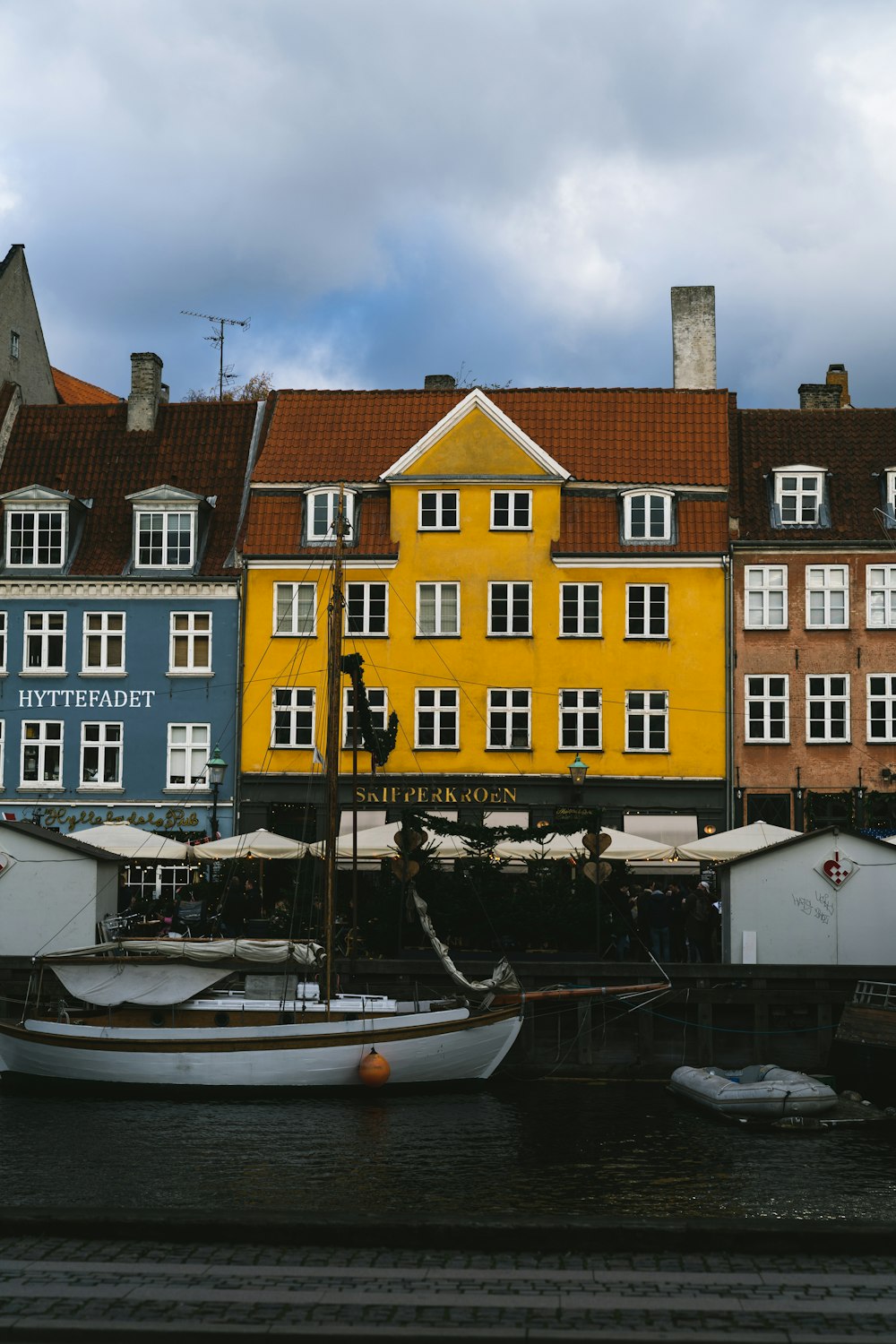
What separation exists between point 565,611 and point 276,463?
9719 mm

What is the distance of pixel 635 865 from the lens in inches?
1578

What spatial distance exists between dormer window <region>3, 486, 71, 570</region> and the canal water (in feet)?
70.9

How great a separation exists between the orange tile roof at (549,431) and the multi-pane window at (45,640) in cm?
730

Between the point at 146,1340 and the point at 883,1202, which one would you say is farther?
the point at 883,1202

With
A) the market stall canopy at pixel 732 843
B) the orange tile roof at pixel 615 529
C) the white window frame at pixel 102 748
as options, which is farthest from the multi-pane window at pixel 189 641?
the market stall canopy at pixel 732 843

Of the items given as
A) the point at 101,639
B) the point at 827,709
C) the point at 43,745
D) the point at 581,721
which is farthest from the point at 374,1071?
the point at 101,639

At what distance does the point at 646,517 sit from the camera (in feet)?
154

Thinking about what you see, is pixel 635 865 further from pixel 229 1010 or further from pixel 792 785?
pixel 229 1010

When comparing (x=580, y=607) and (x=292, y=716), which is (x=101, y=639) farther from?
(x=580, y=607)

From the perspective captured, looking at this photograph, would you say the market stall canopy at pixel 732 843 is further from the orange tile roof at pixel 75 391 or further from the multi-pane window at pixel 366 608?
the orange tile roof at pixel 75 391

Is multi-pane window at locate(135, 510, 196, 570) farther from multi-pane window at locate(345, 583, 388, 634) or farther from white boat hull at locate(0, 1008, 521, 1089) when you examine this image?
white boat hull at locate(0, 1008, 521, 1089)

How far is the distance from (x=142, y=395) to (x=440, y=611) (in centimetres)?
1272

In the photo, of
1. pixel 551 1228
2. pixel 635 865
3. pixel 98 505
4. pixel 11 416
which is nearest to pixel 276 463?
pixel 98 505

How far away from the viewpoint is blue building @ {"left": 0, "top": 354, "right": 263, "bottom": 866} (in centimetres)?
4675
